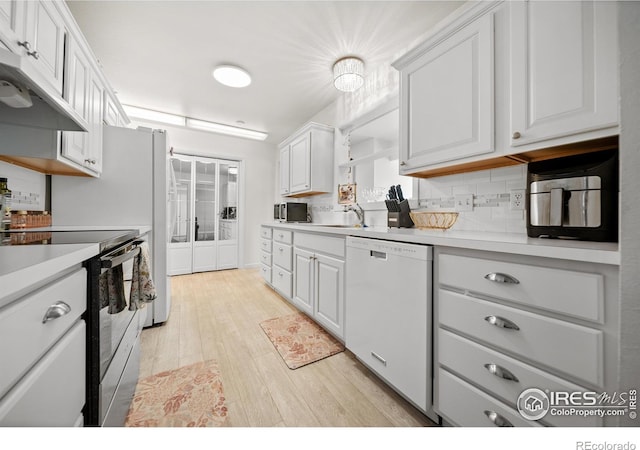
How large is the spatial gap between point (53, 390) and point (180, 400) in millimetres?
913

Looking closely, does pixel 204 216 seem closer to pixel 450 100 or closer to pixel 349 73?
pixel 349 73

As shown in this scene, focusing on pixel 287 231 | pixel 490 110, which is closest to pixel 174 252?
pixel 287 231

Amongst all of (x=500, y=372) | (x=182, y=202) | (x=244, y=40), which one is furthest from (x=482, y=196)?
(x=182, y=202)

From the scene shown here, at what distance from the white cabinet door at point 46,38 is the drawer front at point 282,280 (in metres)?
2.17

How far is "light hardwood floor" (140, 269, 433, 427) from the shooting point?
119 cm

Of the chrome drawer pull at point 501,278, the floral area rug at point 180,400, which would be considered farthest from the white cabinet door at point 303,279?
the chrome drawer pull at point 501,278

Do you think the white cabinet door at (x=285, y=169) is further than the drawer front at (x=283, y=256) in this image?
Yes

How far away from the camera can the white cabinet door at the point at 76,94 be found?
150cm

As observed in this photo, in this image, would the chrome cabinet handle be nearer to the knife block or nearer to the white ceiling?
the knife block

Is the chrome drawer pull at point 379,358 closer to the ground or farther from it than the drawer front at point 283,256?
closer to the ground

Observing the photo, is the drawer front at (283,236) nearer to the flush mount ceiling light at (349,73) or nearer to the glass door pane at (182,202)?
the flush mount ceiling light at (349,73)

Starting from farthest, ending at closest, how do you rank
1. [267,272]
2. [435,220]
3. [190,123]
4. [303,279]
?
[190,123] → [267,272] → [303,279] → [435,220]

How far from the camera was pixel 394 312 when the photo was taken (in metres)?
1.27

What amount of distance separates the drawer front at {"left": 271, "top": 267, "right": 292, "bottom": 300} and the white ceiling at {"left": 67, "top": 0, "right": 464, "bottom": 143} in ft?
7.39
